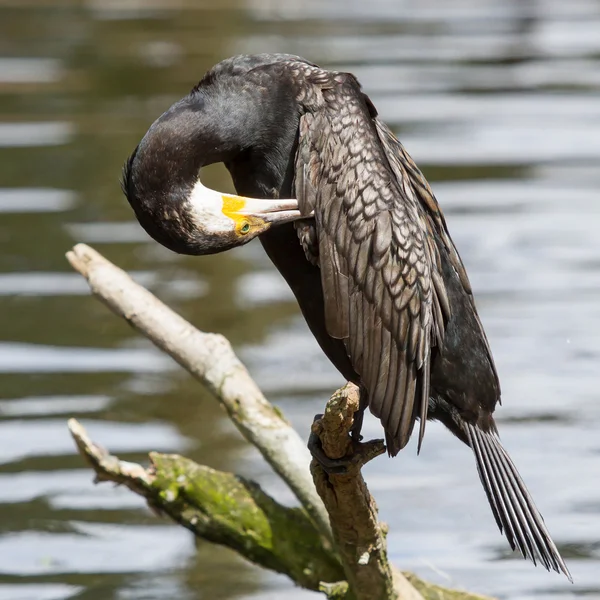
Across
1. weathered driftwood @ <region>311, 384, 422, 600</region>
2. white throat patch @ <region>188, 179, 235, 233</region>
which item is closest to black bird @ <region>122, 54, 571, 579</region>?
→ white throat patch @ <region>188, 179, 235, 233</region>

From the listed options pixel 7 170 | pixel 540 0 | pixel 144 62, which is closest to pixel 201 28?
pixel 144 62

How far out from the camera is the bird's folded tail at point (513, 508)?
4191mm

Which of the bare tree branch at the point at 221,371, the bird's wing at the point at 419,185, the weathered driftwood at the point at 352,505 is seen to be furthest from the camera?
the bare tree branch at the point at 221,371

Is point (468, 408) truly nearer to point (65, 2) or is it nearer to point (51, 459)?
point (51, 459)

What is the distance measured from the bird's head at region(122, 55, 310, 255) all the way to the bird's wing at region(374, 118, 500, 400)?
31cm

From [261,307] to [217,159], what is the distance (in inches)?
162

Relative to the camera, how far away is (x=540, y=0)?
55.1ft

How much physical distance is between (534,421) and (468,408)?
2.57 metres

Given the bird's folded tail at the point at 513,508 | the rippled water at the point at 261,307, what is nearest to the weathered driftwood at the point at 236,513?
the rippled water at the point at 261,307

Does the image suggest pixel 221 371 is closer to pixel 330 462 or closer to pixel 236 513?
pixel 236 513

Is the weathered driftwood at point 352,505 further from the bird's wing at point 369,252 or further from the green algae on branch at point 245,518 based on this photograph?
the green algae on branch at point 245,518

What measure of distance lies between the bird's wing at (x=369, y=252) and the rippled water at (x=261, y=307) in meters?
1.78

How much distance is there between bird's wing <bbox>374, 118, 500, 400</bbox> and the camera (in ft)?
13.7

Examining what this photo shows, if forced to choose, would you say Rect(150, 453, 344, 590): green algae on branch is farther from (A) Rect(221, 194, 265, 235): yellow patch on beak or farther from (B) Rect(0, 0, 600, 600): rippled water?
(A) Rect(221, 194, 265, 235): yellow patch on beak
